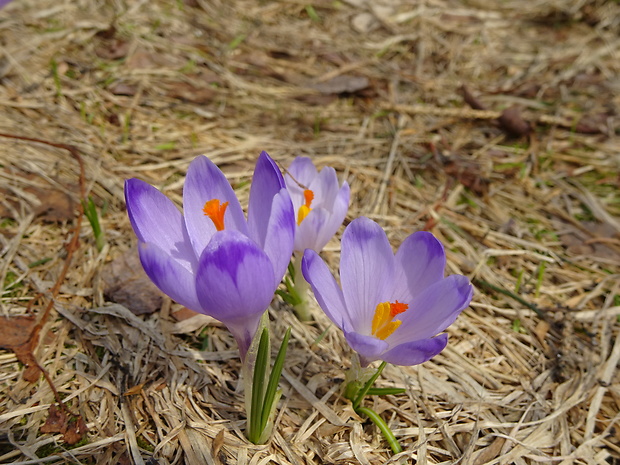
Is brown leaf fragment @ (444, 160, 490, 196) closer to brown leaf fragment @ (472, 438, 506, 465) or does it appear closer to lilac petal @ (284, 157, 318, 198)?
lilac petal @ (284, 157, 318, 198)

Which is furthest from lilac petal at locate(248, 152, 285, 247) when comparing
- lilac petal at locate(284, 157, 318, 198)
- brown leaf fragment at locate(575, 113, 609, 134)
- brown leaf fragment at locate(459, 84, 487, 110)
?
brown leaf fragment at locate(575, 113, 609, 134)

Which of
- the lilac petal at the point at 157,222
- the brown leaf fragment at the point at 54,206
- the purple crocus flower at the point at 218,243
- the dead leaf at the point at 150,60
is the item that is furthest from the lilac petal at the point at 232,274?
the dead leaf at the point at 150,60

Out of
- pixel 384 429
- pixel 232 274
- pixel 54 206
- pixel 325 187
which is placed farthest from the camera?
pixel 54 206

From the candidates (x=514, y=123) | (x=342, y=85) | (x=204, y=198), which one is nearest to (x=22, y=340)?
(x=204, y=198)

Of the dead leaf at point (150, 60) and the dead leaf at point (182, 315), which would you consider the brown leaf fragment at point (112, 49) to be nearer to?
the dead leaf at point (150, 60)

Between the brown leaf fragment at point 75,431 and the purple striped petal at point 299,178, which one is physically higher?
the purple striped petal at point 299,178

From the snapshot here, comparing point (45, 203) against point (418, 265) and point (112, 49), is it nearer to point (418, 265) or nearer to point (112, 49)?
point (112, 49)

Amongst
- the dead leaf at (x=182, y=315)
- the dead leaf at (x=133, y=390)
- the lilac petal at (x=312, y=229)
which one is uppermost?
the lilac petal at (x=312, y=229)
